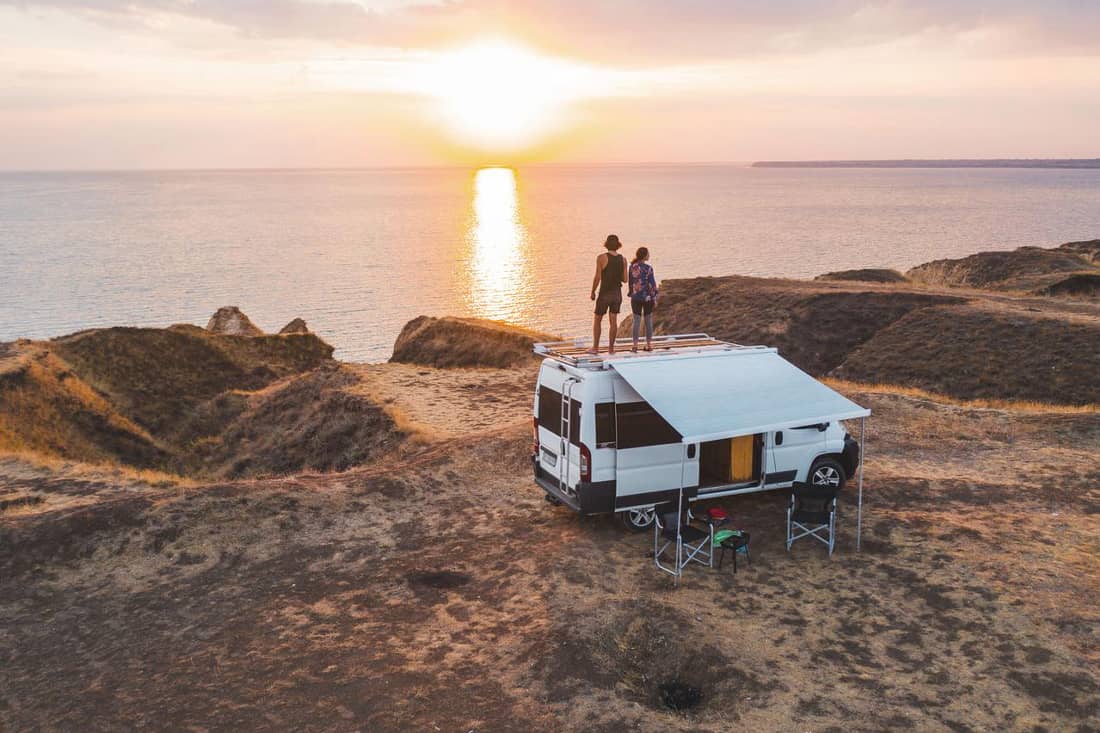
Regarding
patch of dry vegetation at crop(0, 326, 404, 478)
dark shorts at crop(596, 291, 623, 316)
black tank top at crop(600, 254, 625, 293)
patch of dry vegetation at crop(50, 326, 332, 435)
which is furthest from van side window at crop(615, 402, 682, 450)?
patch of dry vegetation at crop(50, 326, 332, 435)

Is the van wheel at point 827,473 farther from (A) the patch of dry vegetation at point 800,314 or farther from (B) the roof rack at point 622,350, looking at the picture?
(A) the patch of dry vegetation at point 800,314

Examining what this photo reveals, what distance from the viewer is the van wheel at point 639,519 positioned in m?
14.0

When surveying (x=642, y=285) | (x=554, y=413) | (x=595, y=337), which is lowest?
(x=554, y=413)

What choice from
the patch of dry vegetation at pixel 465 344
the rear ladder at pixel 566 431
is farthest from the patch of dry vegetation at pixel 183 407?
the rear ladder at pixel 566 431

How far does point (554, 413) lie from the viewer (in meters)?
14.3

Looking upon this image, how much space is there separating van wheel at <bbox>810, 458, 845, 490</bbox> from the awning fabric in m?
1.70

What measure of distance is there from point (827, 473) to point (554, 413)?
5358mm

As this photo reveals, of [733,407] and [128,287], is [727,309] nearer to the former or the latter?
[733,407]

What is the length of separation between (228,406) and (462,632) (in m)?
28.3

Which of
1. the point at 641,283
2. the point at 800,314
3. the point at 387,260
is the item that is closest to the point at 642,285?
the point at 641,283

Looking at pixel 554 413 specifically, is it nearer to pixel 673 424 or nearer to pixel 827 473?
pixel 673 424

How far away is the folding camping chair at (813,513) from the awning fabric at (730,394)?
1171 mm

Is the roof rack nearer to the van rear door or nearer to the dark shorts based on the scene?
the van rear door

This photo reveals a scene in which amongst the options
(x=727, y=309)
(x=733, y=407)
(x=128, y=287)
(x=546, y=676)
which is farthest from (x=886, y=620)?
(x=128, y=287)
